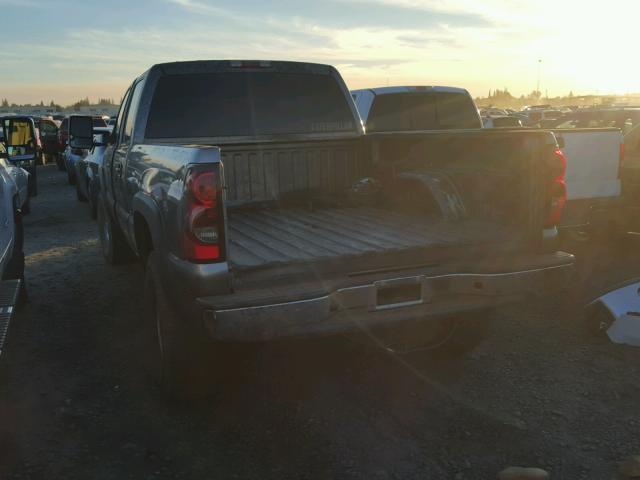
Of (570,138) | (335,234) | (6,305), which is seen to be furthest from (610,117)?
(6,305)

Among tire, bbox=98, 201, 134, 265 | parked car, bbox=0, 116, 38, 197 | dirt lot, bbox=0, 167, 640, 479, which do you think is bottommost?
dirt lot, bbox=0, 167, 640, 479

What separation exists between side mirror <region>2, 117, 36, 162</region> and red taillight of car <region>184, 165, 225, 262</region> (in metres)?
3.56

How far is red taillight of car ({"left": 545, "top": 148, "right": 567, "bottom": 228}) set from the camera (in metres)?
3.64

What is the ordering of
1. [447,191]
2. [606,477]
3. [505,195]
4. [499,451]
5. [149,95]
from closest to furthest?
[606,477]
[499,451]
[505,195]
[447,191]
[149,95]

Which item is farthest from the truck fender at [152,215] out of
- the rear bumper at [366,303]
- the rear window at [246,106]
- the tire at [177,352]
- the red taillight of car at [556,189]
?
the red taillight of car at [556,189]

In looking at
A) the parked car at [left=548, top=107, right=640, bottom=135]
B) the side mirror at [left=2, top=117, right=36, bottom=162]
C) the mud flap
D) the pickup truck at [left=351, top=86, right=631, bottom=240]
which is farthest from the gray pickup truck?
the parked car at [left=548, top=107, right=640, bottom=135]

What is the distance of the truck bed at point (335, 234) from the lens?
3393mm

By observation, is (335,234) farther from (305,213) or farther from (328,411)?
(328,411)

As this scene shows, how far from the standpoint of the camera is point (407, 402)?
3.84 m

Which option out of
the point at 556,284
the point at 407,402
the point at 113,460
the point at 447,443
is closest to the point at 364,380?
the point at 407,402

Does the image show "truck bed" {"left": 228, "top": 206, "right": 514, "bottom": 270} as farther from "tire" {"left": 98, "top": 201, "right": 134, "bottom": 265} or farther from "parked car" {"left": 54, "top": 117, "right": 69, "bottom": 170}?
"parked car" {"left": 54, "top": 117, "right": 69, "bottom": 170}

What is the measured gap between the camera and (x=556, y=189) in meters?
3.73

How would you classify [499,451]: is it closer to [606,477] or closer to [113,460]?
[606,477]

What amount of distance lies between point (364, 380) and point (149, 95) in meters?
2.64
